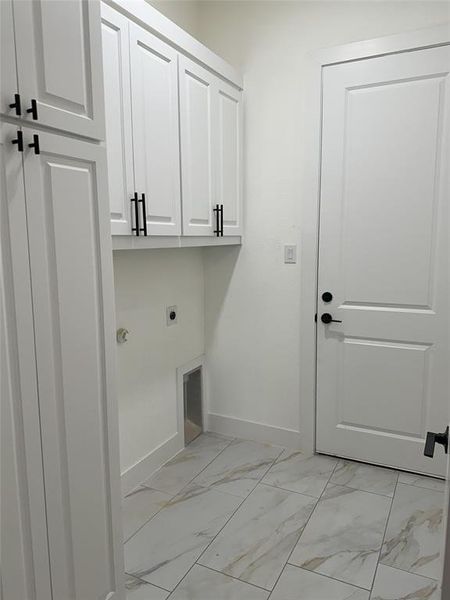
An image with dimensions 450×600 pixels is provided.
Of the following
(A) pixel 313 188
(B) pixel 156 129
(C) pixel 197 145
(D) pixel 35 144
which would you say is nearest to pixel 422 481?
(A) pixel 313 188

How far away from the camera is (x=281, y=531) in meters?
2.04

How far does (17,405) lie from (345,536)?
64.8 inches

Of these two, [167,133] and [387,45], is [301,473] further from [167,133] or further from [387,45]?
[387,45]

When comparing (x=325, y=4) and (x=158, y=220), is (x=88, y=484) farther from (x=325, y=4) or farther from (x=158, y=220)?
(x=325, y=4)

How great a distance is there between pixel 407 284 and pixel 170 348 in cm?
142

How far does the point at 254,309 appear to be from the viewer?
2824 mm

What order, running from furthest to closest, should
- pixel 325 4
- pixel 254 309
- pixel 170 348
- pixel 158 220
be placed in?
pixel 254 309
pixel 170 348
pixel 325 4
pixel 158 220

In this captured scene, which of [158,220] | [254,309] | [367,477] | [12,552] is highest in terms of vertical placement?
[158,220]

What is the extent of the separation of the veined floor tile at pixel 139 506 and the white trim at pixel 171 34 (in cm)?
223

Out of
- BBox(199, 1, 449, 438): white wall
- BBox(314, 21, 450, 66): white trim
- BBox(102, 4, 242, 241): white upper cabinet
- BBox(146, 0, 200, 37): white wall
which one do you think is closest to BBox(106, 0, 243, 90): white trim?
BBox(102, 4, 242, 241): white upper cabinet

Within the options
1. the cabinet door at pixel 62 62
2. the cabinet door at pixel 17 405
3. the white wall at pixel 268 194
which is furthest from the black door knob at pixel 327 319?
the cabinet door at pixel 17 405

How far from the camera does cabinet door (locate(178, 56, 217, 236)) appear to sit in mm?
2094

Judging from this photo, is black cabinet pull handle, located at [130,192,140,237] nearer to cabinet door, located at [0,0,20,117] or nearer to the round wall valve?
the round wall valve

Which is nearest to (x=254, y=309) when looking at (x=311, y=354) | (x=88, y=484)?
(x=311, y=354)
